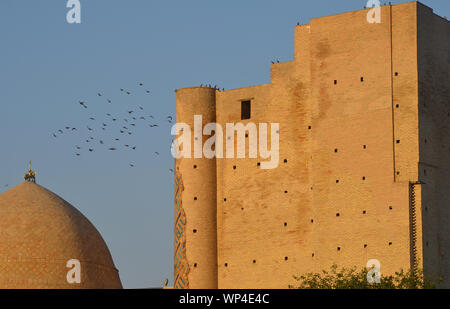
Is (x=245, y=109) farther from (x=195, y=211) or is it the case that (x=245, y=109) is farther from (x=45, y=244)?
(x=45, y=244)

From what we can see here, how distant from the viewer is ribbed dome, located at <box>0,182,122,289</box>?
4528cm

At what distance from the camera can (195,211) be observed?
136 feet

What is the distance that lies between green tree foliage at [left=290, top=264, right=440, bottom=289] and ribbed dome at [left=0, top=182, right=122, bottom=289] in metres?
10.2

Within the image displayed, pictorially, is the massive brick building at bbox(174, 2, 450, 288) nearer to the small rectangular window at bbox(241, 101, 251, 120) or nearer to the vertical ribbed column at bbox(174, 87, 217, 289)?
the vertical ribbed column at bbox(174, 87, 217, 289)

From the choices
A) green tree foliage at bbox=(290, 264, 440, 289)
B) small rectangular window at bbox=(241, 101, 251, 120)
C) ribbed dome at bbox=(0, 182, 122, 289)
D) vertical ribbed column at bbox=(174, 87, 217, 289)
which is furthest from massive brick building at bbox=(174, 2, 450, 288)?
ribbed dome at bbox=(0, 182, 122, 289)

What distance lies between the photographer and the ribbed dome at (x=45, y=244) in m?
45.3

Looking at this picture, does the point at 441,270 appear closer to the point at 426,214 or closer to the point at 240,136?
the point at 426,214

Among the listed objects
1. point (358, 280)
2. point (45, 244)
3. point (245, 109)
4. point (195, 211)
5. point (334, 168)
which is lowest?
point (358, 280)

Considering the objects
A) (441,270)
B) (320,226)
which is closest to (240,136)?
(320,226)

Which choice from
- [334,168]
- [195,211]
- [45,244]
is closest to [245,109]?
[195,211]

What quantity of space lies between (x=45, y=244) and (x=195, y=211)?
22.3 ft

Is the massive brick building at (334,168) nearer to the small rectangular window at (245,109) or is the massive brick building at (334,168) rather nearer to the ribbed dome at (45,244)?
the small rectangular window at (245,109)

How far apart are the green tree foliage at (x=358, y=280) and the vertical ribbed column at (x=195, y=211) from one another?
376 centimetres

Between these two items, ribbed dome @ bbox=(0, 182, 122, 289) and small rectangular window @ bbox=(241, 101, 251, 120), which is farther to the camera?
A: ribbed dome @ bbox=(0, 182, 122, 289)
